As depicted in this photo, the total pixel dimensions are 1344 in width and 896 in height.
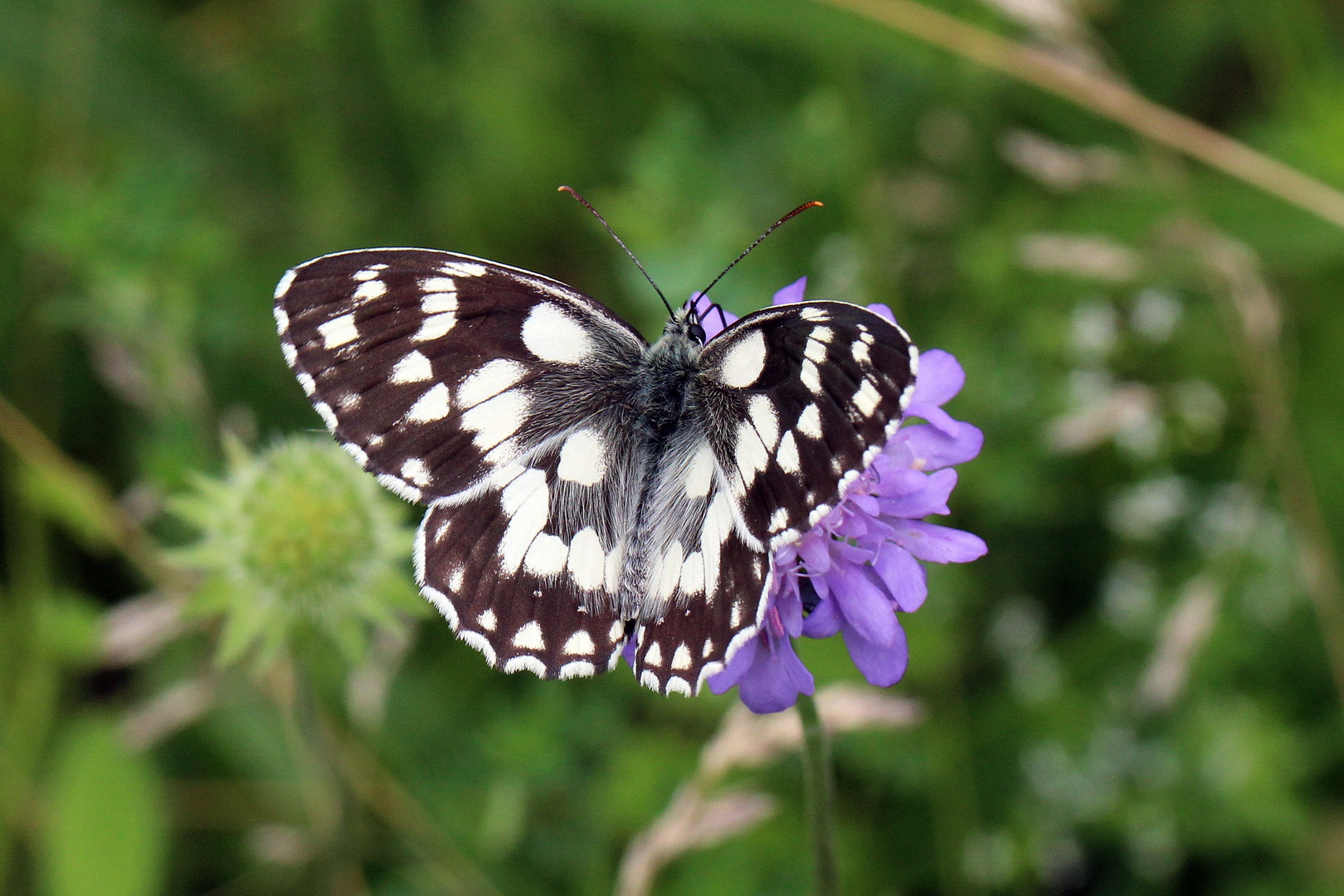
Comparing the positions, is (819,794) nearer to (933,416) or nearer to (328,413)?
(933,416)

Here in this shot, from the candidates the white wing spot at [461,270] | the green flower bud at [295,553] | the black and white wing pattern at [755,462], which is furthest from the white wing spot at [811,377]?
the green flower bud at [295,553]

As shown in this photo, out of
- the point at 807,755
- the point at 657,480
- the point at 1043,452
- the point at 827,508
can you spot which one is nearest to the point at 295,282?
the point at 657,480

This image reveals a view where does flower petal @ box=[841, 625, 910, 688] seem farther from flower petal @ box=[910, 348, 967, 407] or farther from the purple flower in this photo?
flower petal @ box=[910, 348, 967, 407]

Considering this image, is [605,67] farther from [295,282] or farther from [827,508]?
[827,508]

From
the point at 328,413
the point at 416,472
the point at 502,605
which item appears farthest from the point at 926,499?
the point at 328,413

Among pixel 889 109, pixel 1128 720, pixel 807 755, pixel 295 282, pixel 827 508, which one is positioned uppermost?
pixel 889 109
